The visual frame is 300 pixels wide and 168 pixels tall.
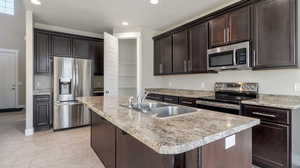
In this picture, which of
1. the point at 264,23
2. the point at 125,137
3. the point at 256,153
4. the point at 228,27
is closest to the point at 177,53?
the point at 228,27

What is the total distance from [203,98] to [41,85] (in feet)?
13.5

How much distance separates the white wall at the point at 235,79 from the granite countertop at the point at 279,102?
3.1 inches

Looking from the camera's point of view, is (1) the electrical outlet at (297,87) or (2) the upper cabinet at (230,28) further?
(2) the upper cabinet at (230,28)

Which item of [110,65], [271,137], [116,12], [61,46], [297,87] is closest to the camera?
[271,137]

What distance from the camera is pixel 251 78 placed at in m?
2.82

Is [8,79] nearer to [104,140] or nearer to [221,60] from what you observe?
[104,140]

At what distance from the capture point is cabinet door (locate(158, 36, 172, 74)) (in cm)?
412

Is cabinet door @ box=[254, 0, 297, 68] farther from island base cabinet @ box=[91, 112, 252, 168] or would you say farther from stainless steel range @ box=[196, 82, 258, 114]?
island base cabinet @ box=[91, 112, 252, 168]

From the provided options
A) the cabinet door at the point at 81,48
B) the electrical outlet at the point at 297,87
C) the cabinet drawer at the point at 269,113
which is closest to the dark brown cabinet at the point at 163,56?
the cabinet door at the point at 81,48

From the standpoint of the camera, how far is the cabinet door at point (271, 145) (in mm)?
1933

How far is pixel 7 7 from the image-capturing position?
638 centimetres

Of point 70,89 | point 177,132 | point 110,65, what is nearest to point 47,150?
point 70,89

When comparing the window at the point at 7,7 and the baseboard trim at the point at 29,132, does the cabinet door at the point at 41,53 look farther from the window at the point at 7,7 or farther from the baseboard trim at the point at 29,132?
the window at the point at 7,7

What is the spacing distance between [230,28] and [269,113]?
1.49 m
